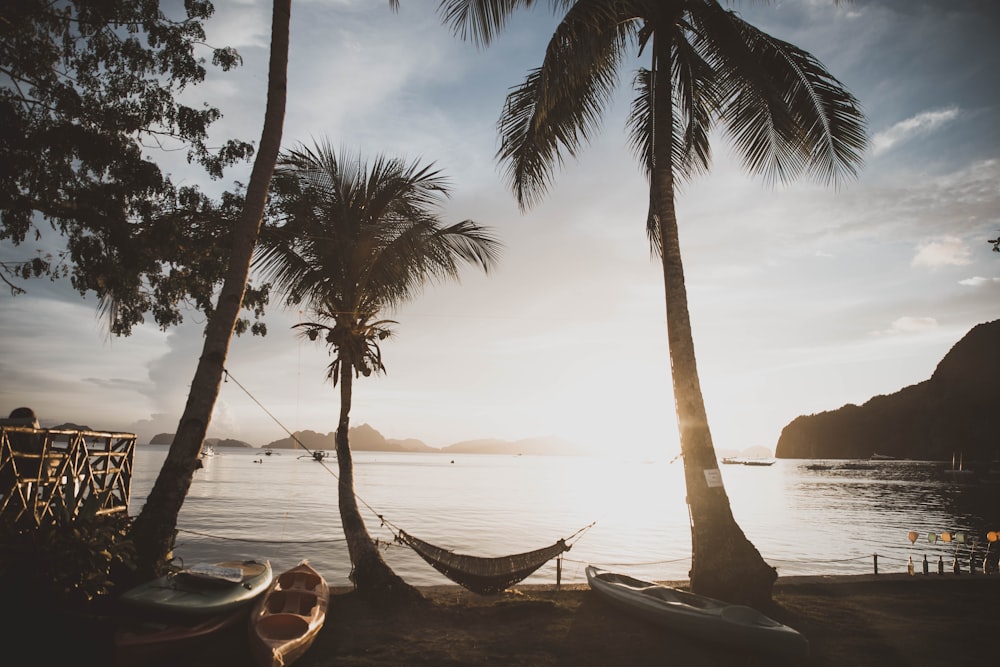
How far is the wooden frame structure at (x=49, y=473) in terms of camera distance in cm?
683

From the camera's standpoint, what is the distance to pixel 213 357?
25.2ft

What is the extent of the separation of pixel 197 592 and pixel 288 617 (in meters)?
1.24

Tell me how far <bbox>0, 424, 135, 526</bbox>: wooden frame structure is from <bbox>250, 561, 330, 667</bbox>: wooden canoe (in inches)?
95.6

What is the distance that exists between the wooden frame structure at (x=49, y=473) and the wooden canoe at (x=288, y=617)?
2428 mm

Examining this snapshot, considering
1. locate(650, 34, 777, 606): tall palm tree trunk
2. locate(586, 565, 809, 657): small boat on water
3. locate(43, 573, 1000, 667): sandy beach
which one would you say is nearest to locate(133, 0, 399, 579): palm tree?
locate(43, 573, 1000, 667): sandy beach

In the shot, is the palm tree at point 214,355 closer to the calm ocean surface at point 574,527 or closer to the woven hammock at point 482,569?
the calm ocean surface at point 574,527

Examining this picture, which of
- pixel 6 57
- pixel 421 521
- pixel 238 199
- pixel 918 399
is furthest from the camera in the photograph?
pixel 918 399

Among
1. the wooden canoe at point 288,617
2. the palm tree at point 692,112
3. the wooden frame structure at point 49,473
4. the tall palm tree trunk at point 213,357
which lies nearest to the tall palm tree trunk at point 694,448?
the palm tree at point 692,112

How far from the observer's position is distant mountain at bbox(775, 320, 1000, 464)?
96562mm

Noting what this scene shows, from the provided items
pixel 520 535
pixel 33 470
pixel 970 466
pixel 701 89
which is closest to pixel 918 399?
pixel 970 466

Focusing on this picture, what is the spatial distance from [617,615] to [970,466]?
119 metres

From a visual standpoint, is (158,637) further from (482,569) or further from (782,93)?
(782,93)

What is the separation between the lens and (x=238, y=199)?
11.5 m

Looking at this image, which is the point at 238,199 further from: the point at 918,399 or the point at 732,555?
the point at 918,399
